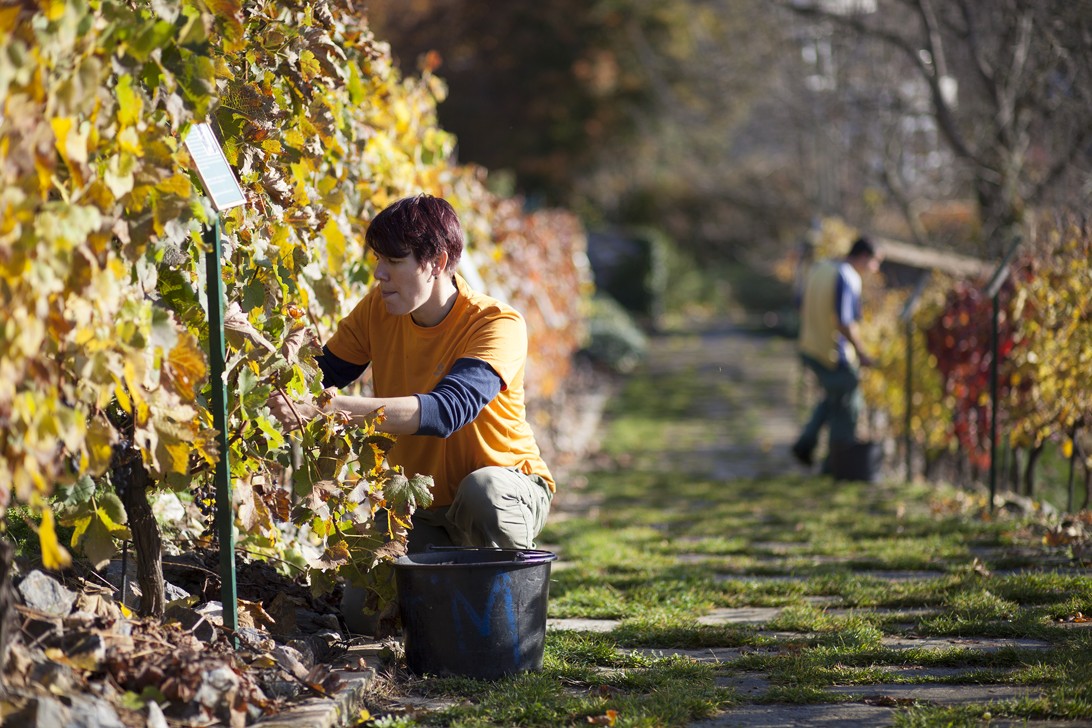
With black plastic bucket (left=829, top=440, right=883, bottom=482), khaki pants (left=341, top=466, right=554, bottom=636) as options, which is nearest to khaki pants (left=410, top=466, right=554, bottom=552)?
khaki pants (left=341, top=466, right=554, bottom=636)

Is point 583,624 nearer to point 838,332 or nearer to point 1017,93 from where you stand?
point 838,332

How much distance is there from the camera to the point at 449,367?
3.44m

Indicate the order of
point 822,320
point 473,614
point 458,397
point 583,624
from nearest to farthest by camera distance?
point 473,614, point 458,397, point 583,624, point 822,320

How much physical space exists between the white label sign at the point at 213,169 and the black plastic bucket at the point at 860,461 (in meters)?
5.89

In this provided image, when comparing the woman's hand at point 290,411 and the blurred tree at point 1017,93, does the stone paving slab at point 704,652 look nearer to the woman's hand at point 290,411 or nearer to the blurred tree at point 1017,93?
the woman's hand at point 290,411

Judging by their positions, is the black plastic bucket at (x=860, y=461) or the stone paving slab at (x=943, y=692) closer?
the stone paving slab at (x=943, y=692)

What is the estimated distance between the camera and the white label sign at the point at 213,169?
2.81m

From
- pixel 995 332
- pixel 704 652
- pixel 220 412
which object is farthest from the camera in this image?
pixel 995 332

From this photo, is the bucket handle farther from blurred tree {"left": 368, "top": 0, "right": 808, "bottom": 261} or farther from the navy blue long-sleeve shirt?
blurred tree {"left": 368, "top": 0, "right": 808, "bottom": 261}

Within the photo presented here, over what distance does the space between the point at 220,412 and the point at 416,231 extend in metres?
0.82

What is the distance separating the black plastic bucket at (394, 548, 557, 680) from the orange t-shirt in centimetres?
40

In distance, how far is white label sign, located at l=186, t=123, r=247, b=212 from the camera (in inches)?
A: 110

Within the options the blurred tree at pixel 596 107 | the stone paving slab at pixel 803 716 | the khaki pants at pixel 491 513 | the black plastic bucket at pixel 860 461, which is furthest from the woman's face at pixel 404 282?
the blurred tree at pixel 596 107

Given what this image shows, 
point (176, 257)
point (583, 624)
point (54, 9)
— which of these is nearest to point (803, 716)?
point (583, 624)
